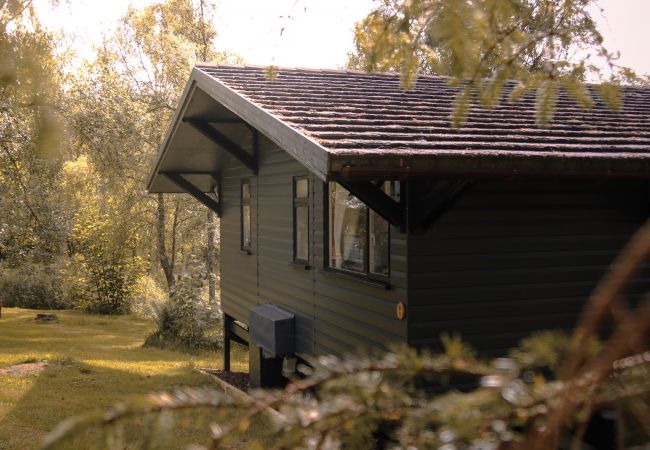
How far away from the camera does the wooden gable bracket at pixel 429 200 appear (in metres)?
5.55

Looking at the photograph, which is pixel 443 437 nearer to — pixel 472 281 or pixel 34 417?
pixel 472 281

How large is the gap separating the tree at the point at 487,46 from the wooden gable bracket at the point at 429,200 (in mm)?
3022

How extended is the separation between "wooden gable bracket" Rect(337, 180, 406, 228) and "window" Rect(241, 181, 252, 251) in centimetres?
584

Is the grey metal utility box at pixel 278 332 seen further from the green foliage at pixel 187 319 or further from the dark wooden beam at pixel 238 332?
the green foliage at pixel 187 319

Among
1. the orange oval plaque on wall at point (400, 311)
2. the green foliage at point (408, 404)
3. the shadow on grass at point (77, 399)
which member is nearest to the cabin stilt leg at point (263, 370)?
the shadow on grass at point (77, 399)

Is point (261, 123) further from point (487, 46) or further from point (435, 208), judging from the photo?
point (487, 46)

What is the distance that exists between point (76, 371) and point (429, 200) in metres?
8.70

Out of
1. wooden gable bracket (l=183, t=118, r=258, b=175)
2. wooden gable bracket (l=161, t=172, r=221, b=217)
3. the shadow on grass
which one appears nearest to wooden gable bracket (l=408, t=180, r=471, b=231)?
the shadow on grass

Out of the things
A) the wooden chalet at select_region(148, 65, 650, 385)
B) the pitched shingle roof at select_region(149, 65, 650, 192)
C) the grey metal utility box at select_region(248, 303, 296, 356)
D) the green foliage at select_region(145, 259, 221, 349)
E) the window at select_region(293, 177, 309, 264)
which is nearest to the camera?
the pitched shingle roof at select_region(149, 65, 650, 192)

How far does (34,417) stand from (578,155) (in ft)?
23.6

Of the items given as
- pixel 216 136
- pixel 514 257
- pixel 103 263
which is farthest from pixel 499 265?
pixel 103 263

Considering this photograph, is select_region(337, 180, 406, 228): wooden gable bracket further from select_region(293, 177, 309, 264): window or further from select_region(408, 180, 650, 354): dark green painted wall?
select_region(293, 177, 309, 264): window

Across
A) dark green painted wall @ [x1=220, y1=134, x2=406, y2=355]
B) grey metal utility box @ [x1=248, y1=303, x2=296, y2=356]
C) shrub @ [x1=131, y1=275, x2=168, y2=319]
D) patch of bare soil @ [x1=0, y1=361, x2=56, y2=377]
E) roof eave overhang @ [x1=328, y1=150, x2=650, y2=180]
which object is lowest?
shrub @ [x1=131, y1=275, x2=168, y2=319]

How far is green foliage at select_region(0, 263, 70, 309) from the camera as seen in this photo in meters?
24.9
